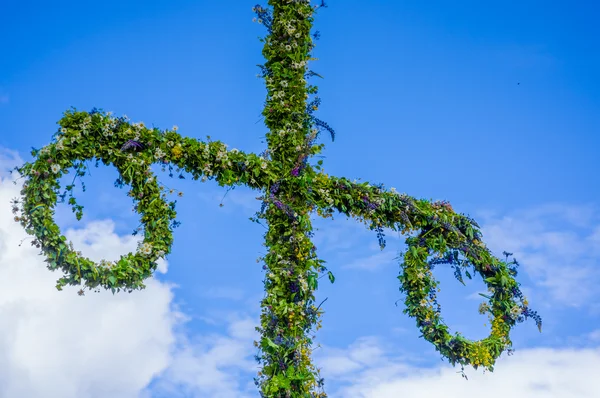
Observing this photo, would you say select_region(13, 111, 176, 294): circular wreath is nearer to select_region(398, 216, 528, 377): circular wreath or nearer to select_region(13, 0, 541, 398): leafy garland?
select_region(13, 0, 541, 398): leafy garland

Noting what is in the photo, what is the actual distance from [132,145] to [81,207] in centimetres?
64

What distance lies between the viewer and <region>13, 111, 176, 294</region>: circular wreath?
17.1ft

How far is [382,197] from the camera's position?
662 cm

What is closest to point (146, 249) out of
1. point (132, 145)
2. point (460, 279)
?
point (132, 145)

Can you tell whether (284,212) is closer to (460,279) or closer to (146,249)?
(146,249)

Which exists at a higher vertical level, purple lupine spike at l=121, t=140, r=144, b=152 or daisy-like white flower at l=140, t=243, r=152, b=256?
purple lupine spike at l=121, t=140, r=144, b=152

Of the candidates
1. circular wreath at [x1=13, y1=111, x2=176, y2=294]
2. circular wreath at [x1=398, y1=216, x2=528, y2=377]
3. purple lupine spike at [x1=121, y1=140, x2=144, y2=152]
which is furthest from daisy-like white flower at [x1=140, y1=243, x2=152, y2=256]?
circular wreath at [x1=398, y1=216, x2=528, y2=377]

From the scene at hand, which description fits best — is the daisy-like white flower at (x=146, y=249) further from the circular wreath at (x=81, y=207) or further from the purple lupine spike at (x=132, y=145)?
the purple lupine spike at (x=132, y=145)

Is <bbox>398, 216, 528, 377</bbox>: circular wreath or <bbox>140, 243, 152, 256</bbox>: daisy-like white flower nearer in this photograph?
<bbox>140, 243, 152, 256</bbox>: daisy-like white flower

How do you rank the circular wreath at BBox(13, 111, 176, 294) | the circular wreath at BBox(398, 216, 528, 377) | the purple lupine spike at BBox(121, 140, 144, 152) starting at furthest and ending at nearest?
the circular wreath at BBox(398, 216, 528, 377) < the purple lupine spike at BBox(121, 140, 144, 152) < the circular wreath at BBox(13, 111, 176, 294)

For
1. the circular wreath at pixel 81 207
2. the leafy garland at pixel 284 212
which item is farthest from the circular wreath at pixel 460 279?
the circular wreath at pixel 81 207

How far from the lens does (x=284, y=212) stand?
602 centimetres

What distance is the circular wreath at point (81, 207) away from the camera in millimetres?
5219

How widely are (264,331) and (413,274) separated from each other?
164 centimetres
